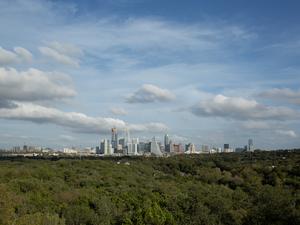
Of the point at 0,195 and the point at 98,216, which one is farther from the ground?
the point at 0,195

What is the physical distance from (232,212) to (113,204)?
11586mm

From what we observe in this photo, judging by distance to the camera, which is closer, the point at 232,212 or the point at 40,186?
the point at 232,212

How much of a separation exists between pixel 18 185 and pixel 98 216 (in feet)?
71.0

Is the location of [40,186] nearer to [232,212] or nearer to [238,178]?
[232,212]

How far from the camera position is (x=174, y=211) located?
32469mm

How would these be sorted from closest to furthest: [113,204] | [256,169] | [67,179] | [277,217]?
1. [277,217]
2. [113,204]
3. [67,179]
4. [256,169]

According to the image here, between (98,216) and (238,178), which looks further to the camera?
(238,178)

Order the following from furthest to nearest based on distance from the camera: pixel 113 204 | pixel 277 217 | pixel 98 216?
pixel 113 204 → pixel 98 216 → pixel 277 217

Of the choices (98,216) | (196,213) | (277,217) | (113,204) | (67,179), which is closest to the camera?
(277,217)

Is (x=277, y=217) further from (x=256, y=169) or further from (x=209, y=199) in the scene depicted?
(x=256, y=169)

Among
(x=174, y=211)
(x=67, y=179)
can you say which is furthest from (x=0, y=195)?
(x=67, y=179)

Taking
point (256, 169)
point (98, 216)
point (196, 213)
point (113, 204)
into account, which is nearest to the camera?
point (196, 213)

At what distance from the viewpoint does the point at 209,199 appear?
116 ft

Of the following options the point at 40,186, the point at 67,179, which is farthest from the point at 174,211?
the point at 67,179
